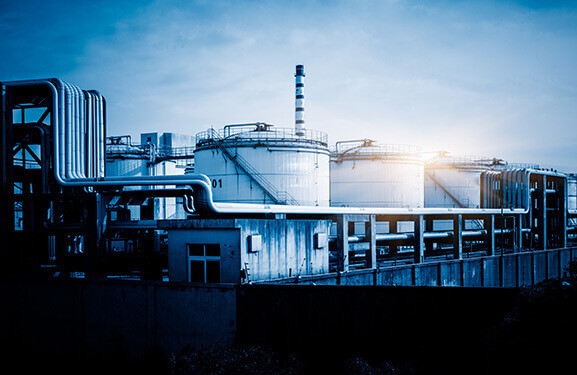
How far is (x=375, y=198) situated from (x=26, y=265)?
2497 cm

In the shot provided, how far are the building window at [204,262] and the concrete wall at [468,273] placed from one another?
7.74 feet

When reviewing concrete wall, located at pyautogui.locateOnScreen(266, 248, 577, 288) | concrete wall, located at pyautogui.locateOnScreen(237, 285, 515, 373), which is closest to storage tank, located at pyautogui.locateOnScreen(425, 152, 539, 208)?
concrete wall, located at pyautogui.locateOnScreen(266, 248, 577, 288)

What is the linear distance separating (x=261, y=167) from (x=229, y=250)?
39.5 ft

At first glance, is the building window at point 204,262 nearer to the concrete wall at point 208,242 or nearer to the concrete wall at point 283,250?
the concrete wall at point 208,242

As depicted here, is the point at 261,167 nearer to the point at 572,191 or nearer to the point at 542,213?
the point at 542,213

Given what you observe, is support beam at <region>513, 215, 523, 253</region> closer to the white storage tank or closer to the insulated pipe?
the insulated pipe

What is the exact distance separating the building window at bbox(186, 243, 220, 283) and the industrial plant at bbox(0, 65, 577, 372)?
0.04 metres

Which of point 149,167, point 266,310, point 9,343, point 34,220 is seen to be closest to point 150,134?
point 149,167

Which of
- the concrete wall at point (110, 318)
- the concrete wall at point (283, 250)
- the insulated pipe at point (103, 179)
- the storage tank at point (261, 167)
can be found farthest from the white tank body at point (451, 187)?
the concrete wall at point (110, 318)

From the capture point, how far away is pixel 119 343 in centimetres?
1436

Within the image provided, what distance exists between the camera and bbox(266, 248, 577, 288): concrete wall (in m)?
20.4

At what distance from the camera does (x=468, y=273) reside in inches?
1075

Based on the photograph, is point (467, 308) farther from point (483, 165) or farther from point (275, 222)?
point (483, 165)

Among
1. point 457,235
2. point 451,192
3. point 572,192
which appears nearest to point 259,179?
point 457,235
